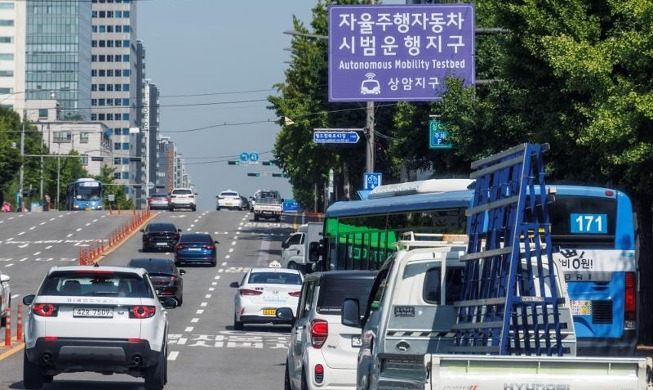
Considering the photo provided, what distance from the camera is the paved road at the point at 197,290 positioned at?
71.4 feet

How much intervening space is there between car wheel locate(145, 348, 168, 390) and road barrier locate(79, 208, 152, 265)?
38935 mm

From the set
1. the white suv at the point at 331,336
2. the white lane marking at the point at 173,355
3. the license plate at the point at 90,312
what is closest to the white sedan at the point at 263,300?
the white lane marking at the point at 173,355

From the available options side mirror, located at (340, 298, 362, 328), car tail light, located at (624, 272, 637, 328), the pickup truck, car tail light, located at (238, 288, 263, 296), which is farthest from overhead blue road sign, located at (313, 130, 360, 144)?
side mirror, located at (340, 298, 362, 328)

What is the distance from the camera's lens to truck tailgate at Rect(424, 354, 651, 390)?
369 inches

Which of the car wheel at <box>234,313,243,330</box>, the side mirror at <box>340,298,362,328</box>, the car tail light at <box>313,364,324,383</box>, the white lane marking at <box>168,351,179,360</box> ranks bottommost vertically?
the car wheel at <box>234,313,243,330</box>

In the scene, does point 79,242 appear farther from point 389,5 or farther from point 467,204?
point 467,204

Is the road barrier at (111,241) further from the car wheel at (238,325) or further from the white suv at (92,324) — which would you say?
the white suv at (92,324)

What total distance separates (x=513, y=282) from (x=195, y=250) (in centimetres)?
5004

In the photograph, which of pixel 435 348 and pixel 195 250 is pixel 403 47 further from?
pixel 195 250

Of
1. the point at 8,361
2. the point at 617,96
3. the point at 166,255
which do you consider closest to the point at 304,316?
the point at 617,96

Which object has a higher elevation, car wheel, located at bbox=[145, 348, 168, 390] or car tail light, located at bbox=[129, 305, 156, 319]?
car tail light, located at bbox=[129, 305, 156, 319]

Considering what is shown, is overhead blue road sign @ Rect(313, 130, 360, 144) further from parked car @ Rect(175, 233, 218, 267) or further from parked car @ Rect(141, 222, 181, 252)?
parked car @ Rect(141, 222, 181, 252)

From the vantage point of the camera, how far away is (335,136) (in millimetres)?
42781

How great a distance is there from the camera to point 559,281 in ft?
38.6
